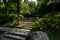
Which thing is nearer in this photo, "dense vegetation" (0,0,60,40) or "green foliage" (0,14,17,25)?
"dense vegetation" (0,0,60,40)

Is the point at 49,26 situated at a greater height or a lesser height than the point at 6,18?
greater

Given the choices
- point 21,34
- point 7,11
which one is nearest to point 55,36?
point 21,34

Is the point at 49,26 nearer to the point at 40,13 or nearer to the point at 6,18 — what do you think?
the point at 6,18

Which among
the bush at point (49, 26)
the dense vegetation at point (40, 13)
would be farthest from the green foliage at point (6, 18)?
the bush at point (49, 26)

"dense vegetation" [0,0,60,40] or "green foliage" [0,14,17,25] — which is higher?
"dense vegetation" [0,0,60,40]

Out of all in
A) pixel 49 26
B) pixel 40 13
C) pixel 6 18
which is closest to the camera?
pixel 49 26

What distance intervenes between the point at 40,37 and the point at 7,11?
27.9 feet

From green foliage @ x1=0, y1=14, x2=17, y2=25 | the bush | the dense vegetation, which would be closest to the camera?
the bush

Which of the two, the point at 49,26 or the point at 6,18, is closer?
the point at 49,26

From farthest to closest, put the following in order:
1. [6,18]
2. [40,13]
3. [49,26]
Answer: [40,13] → [6,18] → [49,26]

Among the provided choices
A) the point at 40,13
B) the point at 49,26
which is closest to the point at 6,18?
the point at 40,13

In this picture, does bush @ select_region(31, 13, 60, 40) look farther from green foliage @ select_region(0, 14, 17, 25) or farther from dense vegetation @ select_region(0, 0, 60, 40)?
green foliage @ select_region(0, 14, 17, 25)

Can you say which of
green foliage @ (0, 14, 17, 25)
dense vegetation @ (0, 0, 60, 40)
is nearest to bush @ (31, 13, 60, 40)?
dense vegetation @ (0, 0, 60, 40)

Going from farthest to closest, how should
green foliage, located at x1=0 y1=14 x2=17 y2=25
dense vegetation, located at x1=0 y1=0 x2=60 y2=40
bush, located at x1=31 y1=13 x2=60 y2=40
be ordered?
green foliage, located at x1=0 y1=14 x2=17 y2=25
dense vegetation, located at x1=0 y1=0 x2=60 y2=40
bush, located at x1=31 y1=13 x2=60 y2=40
